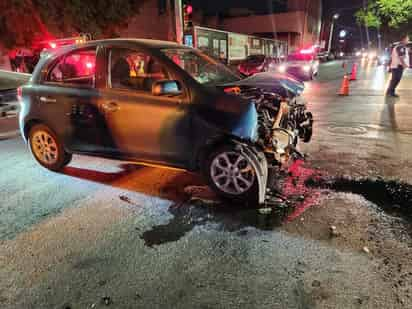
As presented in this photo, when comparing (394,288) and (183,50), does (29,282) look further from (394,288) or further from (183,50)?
(183,50)

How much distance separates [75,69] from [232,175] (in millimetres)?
3060

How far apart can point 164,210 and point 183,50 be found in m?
2.28

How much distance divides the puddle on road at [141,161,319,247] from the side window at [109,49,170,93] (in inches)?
60.2

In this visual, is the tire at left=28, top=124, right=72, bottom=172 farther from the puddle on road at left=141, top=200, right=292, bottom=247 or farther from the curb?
the curb

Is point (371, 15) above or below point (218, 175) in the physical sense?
above

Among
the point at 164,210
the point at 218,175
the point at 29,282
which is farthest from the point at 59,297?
the point at 218,175

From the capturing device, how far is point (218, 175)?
3.96m

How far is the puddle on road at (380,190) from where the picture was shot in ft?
12.2

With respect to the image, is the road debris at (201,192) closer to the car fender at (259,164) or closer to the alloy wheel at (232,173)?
the alloy wheel at (232,173)

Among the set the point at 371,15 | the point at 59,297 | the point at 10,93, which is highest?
the point at 371,15

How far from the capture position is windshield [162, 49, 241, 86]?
168 inches

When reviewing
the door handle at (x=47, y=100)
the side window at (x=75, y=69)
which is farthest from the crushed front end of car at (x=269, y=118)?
the door handle at (x=47, y=100)

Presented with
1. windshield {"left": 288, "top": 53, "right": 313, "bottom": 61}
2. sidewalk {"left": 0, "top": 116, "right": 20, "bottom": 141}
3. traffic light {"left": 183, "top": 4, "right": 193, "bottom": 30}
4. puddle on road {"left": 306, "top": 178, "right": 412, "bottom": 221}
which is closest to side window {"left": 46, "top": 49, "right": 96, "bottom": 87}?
puddle on road {"left": 306, "top": 178, "right": 412, "bottom": 221}

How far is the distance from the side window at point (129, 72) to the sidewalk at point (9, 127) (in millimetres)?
4505
